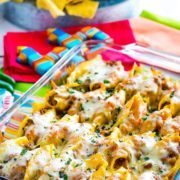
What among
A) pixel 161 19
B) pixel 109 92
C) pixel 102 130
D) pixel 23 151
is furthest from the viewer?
pixel 161 19

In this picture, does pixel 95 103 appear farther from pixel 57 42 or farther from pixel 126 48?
pixel 57 42

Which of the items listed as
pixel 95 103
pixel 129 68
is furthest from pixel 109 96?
pixel 129 68

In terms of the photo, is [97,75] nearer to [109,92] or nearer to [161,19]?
[109,92]

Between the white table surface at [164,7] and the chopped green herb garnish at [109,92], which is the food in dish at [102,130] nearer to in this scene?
the chopped green herb garnish at [109,92]

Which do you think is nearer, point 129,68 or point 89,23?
point 129,68

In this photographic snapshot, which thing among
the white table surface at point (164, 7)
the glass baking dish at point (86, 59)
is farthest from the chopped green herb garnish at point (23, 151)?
the white table surface at point (164, 7)

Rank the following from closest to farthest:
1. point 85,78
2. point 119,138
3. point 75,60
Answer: point 119,138 → point 85,78 → point 75,60

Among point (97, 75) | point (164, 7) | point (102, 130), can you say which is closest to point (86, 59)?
point (97, 75)
